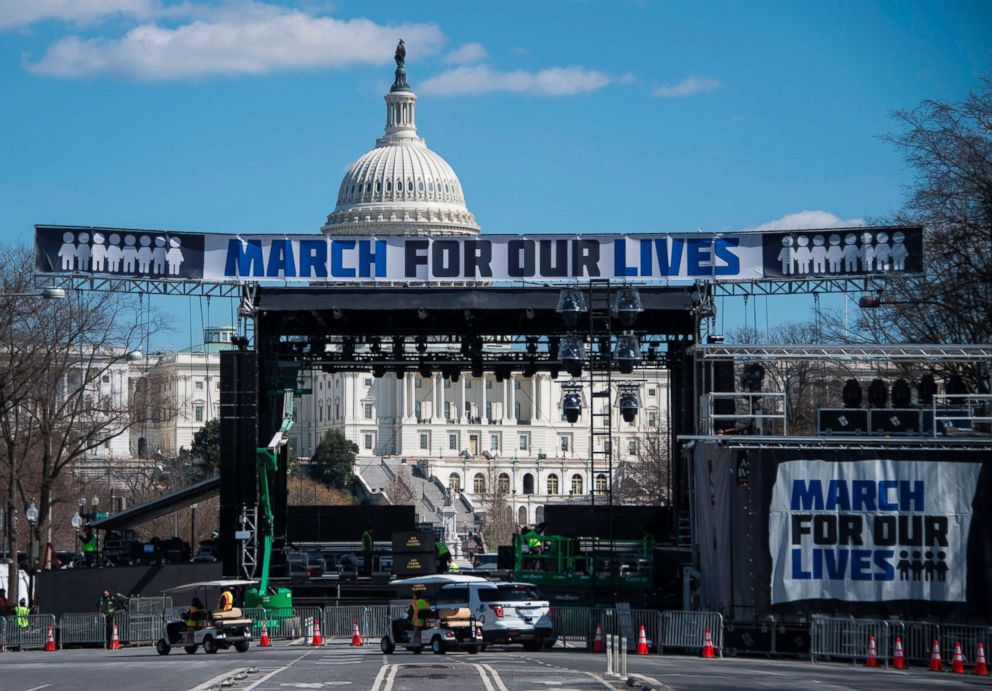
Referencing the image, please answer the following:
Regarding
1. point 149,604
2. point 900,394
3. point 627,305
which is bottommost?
point 149,604

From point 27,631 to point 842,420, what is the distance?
2118 centimetres

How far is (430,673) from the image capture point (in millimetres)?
32375

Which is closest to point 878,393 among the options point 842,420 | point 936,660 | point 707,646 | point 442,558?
point 842,420

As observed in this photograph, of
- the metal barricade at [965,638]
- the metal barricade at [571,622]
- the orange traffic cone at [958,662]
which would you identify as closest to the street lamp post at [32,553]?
the metal barricade at [571,622]

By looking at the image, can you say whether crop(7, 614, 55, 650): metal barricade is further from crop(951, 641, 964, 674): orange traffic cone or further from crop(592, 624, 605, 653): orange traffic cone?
crop(951, 641, 964, 674): orange traffic cone

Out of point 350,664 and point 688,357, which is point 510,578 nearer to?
point 688,357

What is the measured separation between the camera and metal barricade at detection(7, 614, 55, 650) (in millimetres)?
47938

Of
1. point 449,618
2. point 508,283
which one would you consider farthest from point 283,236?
point 449,618

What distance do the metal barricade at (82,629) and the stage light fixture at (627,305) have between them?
1548 centimetres

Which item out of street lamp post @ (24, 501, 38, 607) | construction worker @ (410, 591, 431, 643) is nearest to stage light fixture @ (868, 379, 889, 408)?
construction worker @ (410, 591, 431, 643)

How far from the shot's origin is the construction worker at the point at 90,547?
192ft

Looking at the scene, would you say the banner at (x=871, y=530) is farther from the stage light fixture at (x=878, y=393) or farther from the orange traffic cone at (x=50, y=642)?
the orange traffic cone at (x=50, y=642)

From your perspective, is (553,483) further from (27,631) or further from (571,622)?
(571,622)

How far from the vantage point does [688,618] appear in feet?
138
